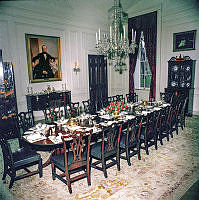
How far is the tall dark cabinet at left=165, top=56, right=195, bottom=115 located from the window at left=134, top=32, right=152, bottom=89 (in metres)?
1.60

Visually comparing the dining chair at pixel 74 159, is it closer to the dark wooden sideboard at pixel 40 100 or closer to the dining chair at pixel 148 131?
the dining chair at pixel 148 131

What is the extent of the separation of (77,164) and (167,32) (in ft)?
21.9

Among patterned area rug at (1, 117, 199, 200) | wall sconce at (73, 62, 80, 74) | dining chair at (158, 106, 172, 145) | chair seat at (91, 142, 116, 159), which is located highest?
wall sconce at (73, 62, 80, 74)

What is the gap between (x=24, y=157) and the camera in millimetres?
3035

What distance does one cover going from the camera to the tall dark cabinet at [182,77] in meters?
6.51

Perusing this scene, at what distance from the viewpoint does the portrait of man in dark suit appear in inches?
261

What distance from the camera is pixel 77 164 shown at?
2.82m

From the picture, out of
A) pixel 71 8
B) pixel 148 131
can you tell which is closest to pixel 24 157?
pixel 148 131

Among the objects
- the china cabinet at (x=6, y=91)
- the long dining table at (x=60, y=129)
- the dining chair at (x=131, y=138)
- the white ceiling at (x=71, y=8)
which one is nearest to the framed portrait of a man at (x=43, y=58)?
the white ceiling at (x=71, y=8)

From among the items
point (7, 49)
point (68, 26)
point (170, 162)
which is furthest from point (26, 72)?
point (170, 162)

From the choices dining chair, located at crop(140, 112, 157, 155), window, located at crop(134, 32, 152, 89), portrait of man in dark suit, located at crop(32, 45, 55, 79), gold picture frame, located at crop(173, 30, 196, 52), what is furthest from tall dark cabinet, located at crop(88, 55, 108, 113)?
dining chair, located at crop(140, 112, 157, 155)

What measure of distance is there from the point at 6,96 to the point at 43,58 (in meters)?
2.37

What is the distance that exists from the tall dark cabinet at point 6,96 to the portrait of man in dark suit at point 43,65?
5.38 feet

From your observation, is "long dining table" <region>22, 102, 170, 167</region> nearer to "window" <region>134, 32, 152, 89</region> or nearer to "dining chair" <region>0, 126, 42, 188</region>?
"dining chair" <region>0, 126, 42, 188</region>
